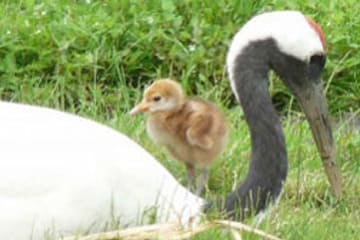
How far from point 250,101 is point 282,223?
20.5 inches

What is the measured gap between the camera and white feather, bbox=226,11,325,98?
5.77 meters

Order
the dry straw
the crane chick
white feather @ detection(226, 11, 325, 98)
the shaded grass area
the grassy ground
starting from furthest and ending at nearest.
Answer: the grassy ground
the crane chick
white feather @ detection(226, 11, 325, 98)
the shaded grass area
the dry straw

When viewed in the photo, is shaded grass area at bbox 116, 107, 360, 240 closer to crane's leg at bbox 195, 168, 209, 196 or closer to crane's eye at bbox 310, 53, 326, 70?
crane's leg at bbox 195, 168, 209, 196

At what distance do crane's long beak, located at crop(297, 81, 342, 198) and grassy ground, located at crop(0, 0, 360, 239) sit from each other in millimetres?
638

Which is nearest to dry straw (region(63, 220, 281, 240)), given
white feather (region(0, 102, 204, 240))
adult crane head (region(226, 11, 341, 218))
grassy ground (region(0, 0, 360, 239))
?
white feather (region(0, 102, 204, 240))

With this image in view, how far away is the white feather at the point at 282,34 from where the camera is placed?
5.77 metres

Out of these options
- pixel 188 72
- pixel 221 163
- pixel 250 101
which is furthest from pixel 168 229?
pixel 188 72

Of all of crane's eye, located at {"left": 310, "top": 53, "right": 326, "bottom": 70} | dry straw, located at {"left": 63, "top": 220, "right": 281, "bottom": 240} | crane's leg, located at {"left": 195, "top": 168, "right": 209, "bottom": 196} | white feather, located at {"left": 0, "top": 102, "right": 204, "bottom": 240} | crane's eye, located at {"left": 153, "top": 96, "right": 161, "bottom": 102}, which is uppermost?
crane's eye, located at {"left": 310, "top": 53, "right": 326, "bottom": 70}

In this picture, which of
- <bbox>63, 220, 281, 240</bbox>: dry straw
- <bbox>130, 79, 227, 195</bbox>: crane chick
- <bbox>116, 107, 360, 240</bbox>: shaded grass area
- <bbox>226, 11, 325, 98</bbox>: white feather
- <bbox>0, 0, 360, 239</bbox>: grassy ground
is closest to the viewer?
<bbox>63, 220, 281, 240</bbox>: dry straw

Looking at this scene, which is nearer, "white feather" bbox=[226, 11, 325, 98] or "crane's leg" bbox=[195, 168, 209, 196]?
"white feather" bbox=[226, 11, 325, 98]

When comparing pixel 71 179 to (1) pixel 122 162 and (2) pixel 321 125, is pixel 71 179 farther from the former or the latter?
(2) pixel 321 125

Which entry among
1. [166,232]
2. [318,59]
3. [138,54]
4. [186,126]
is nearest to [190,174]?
[186,126]

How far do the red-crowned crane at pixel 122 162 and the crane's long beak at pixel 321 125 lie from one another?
0.06 feet

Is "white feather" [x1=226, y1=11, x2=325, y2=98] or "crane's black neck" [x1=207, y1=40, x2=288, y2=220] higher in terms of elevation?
"white feather" [x1=226, y1=11, x2=325, y2=98]
